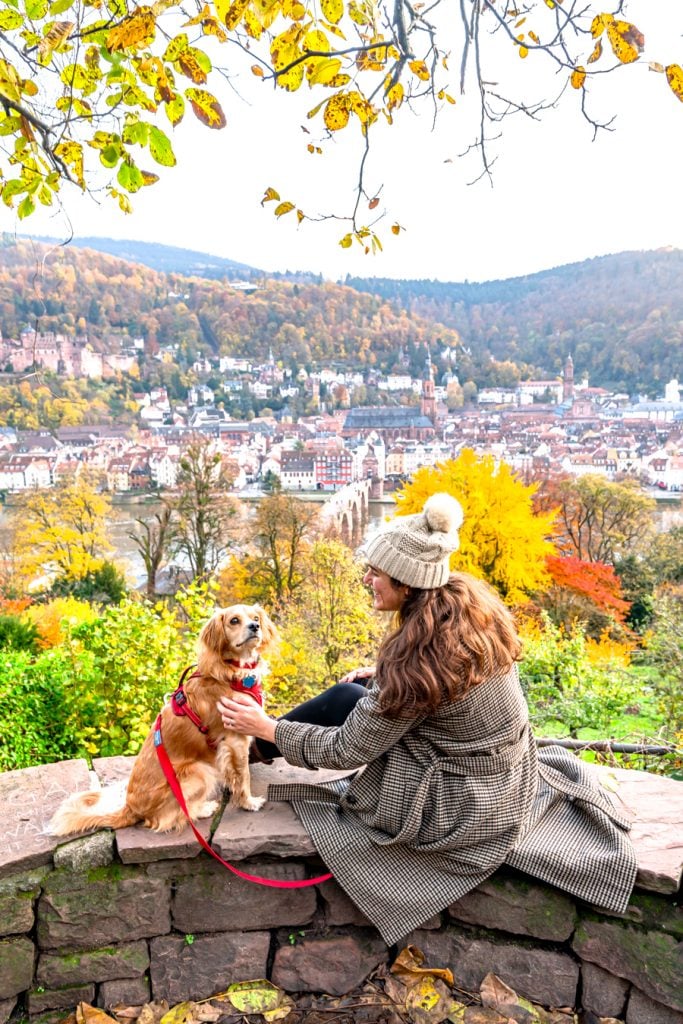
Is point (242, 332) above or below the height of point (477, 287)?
below

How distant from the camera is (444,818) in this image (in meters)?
2.00

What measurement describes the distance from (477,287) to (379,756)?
337 ft

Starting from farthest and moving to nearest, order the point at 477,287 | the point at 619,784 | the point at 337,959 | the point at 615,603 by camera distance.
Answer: the point at 477,287 < the point at 615,603 < the point at 619,784 < the point at 337,959

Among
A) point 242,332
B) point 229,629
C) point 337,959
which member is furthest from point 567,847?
point 242,332

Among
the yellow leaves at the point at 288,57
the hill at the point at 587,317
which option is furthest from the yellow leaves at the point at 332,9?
the hill at the point at 587,317

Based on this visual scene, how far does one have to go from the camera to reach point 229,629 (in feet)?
7.37

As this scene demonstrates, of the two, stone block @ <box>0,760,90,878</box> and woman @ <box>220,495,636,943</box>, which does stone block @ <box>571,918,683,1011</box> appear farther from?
stone block @ <box>0,760,90,878</box>

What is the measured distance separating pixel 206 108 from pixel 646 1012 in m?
2.88

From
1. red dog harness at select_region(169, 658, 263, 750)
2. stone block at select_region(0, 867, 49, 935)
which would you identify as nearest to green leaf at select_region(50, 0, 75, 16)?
red dog harness at select_region(169, 658, 263, 750)

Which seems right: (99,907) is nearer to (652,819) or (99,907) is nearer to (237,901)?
(237,901)

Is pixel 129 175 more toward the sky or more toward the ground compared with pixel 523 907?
more toward the sky

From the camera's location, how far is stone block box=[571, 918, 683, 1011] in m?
1.98

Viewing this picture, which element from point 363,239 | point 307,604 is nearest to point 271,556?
point 307,604

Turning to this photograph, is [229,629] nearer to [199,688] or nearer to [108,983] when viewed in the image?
[199,688]
